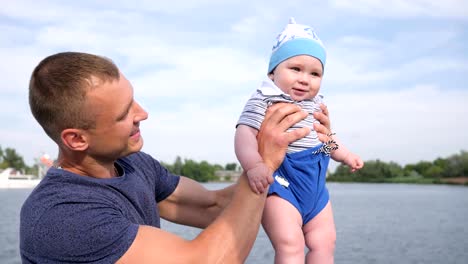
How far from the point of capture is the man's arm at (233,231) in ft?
7.91

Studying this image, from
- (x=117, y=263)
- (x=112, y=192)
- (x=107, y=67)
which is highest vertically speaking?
(x=107, y=67)

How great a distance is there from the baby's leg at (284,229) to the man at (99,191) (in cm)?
27

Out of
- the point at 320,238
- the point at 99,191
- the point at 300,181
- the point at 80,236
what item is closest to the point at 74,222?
A: the point at 80,236

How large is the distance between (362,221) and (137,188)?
33035mm

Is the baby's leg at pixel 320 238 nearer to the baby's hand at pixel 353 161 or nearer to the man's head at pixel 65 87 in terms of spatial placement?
the baby's hand at pixel 353 161

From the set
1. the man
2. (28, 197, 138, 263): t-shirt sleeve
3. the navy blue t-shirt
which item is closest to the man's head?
the man

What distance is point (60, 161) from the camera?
2797 millimetres

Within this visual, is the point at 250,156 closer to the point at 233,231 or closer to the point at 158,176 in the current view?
the point at 233,231

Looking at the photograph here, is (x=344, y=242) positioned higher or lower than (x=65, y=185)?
lower

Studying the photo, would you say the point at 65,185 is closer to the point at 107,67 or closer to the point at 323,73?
the point at 107,67

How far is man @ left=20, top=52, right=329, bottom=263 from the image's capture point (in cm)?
239

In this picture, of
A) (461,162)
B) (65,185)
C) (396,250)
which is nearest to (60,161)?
(65,185)

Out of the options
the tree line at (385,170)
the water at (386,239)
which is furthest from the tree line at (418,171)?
the water at (386,239)

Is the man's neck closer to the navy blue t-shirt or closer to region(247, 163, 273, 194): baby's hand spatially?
the navy blue t-shirt
